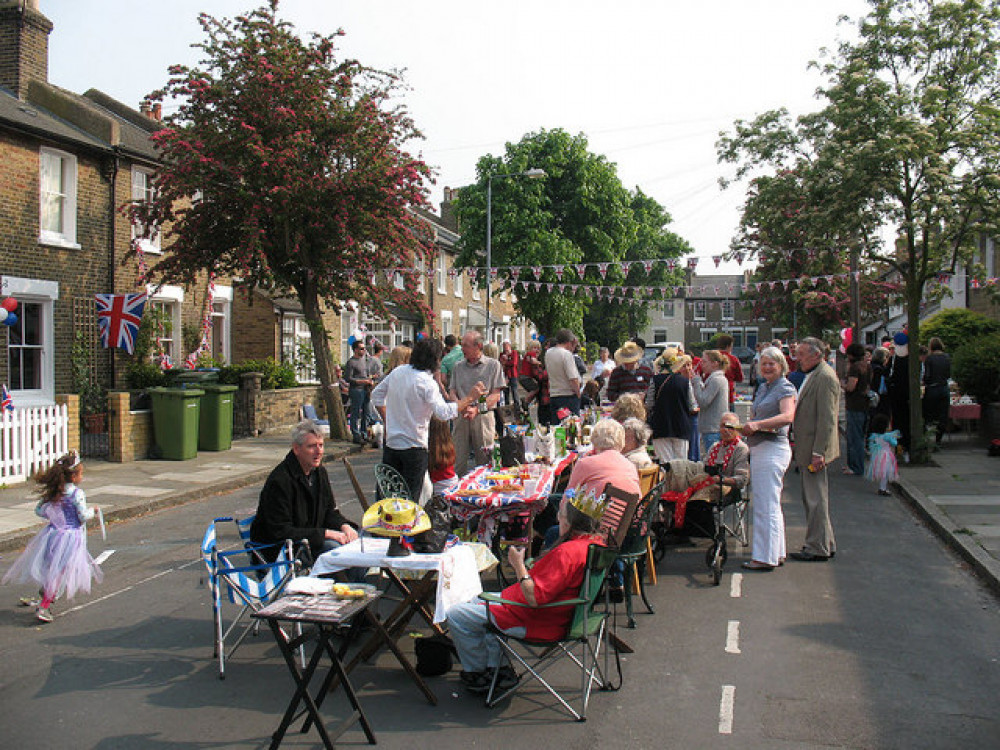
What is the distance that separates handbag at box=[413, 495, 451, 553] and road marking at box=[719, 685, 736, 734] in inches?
73.7

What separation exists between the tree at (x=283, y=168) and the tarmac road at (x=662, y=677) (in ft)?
29.1

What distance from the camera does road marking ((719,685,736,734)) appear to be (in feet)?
14.6

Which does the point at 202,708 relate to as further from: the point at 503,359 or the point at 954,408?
the point at 954,408

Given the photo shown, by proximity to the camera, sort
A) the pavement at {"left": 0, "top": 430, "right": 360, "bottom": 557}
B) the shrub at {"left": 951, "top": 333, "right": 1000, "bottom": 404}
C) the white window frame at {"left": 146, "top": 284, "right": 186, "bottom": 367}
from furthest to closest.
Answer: the white window frame at {"left": 146, "top": 284, "right": 186, "bottom": 367} → the shrub at {"left": 951, "top": 333, "right": 1000, "bottom": 404} → the pavement at {"left": 0, "top": 430, "right": 360, "bottom": 557}

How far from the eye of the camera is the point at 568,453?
8555 mm

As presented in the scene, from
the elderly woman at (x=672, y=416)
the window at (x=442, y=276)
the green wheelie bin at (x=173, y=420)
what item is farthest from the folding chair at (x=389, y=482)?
the window at (x=442, y=276)

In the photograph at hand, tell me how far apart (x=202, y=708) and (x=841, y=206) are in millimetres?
11892

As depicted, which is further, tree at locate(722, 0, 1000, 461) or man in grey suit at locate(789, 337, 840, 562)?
tree at locate(722, 0, 1000, 461)

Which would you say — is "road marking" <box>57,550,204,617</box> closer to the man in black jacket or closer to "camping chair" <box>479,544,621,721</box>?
the man in black jacket

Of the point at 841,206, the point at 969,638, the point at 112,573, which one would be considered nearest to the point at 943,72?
the point at 841,206

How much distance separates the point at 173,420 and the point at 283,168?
15.5 feet

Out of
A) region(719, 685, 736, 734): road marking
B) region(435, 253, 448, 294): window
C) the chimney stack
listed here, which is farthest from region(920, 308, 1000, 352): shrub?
region(435, 253, 448, 294): window

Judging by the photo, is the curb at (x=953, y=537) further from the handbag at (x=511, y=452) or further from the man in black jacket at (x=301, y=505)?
the man in black jacket at (x=301, y=505)

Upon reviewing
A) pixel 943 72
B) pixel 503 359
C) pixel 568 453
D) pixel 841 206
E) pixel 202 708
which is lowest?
pixel 202 708
